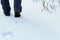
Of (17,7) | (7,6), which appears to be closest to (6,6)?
(7,6)

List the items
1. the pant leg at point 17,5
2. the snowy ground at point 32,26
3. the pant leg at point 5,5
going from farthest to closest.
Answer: the pant leg at point 5,5 < the pant leg at point 17,5 < the snowy ground at point 32,26

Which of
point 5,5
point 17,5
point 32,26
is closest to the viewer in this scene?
point 32,26

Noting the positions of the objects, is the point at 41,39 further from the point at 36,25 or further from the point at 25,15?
the point at 25,15

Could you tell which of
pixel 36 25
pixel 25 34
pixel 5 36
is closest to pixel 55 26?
pixel 36 25

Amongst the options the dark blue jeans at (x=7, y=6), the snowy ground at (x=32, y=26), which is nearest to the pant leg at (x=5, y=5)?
the dark blue jeans at (x=7, y=6)

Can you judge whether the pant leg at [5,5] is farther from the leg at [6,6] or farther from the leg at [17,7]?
the leg at [17,7]

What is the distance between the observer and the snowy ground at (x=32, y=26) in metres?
3.51

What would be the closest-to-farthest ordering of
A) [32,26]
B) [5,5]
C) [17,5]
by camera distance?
[32,26] → [17,5] → [5,5]

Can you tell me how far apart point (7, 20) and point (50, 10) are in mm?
1017

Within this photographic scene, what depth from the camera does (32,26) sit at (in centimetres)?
388

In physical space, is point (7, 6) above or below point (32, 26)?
above

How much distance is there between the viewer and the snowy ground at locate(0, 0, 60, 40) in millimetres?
3508

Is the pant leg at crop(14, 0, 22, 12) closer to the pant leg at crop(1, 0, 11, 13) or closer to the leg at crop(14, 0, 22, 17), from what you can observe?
the leg at crop(14, 0, 22, 17)

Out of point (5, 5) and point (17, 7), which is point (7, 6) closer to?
point (5, 5)
